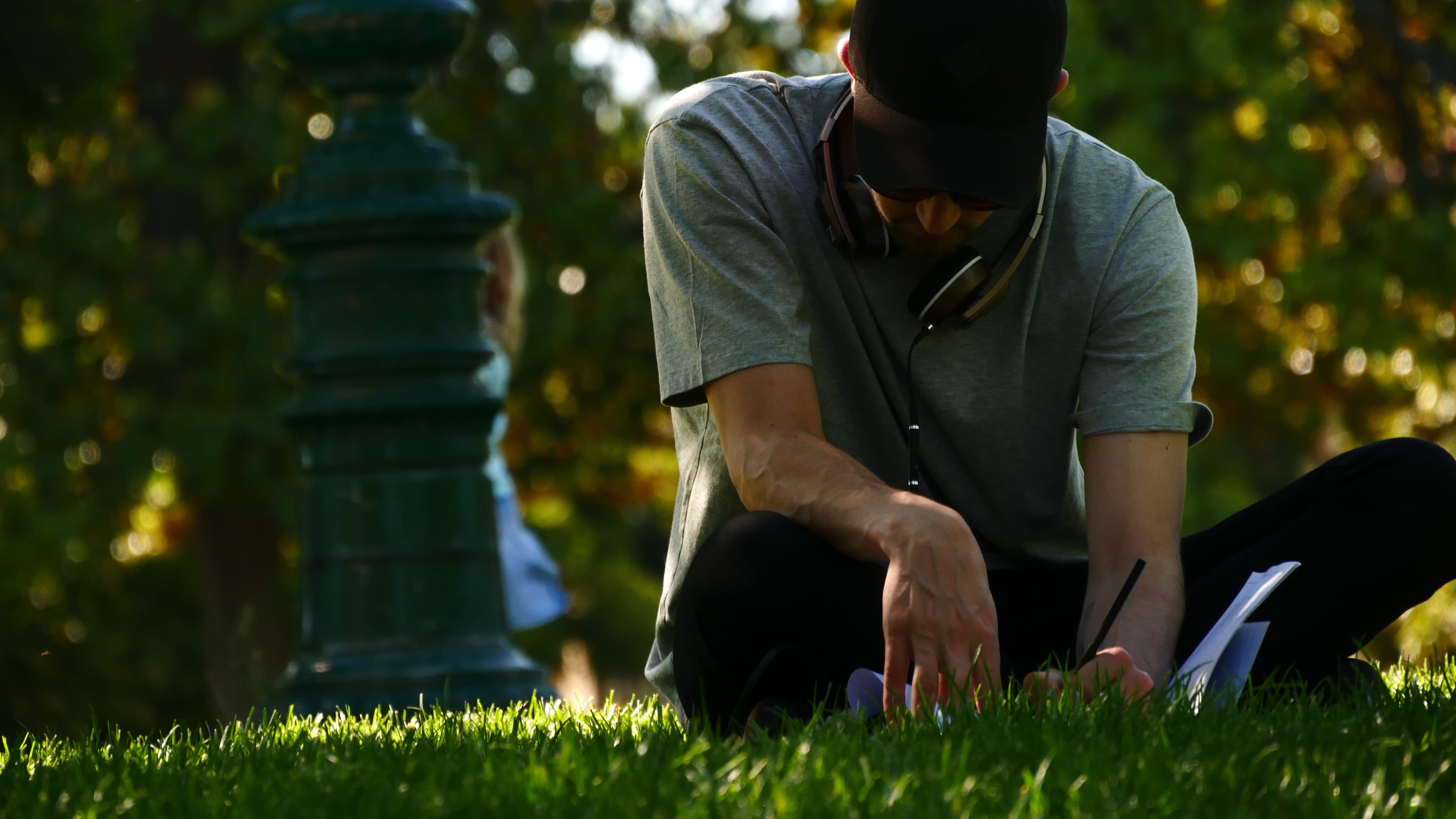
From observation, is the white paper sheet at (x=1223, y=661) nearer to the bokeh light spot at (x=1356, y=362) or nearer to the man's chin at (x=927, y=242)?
the man's chin at (x=927, y=242)

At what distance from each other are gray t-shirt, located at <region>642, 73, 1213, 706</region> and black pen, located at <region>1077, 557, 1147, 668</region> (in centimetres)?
31

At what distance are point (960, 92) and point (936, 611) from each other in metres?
0.98

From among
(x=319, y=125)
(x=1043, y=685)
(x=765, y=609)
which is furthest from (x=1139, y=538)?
(x=319, y=125)

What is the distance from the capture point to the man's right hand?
297 cm

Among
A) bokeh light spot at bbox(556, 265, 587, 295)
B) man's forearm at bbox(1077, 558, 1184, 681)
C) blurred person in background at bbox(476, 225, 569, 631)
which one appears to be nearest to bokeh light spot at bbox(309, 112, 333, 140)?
bokeh light spot at bbox(556, 265, 587, 295)

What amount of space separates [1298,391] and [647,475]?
25.9 feet

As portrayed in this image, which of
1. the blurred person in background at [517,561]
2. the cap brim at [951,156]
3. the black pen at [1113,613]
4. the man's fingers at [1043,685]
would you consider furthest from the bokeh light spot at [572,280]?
the man's fingers at [1043,685]

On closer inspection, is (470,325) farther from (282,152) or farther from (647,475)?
(647,475)

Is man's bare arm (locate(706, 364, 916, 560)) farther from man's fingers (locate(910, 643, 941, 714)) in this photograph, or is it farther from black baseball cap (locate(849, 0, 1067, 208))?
black baseball cap (locate(849, 0, 1067, 208))

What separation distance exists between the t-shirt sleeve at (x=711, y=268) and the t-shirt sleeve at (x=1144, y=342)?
24.0 inches

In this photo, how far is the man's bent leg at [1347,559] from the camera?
3357 mm

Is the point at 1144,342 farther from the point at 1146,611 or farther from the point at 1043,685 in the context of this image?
the point at 1043,685

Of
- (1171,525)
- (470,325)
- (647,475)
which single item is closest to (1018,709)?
(1171,525)

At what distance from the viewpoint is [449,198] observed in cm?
565
